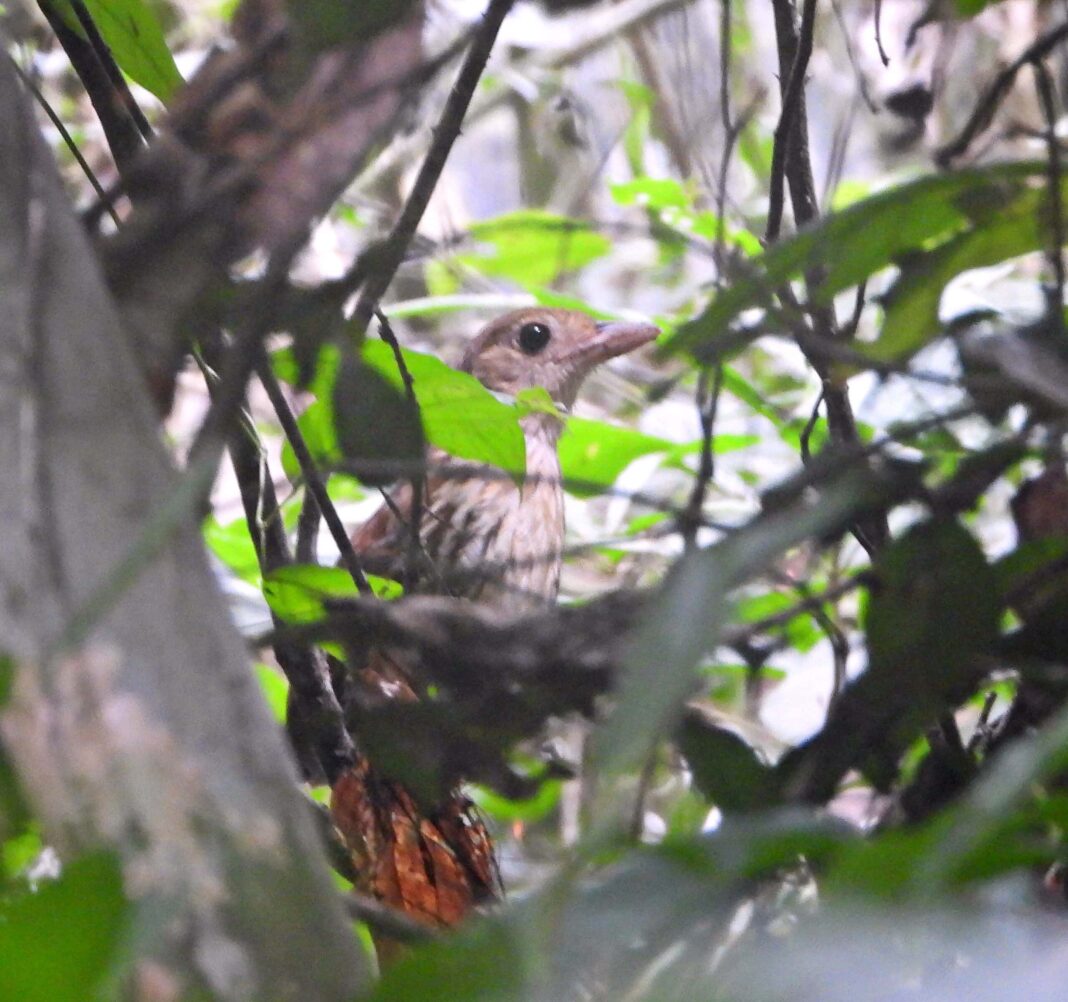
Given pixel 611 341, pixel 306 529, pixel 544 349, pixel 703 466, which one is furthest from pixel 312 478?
pixel 544 349

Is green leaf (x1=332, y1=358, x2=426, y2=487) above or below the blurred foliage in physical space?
above

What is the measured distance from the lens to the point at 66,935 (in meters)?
0.57

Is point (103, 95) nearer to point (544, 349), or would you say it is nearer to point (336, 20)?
point (336, 20)

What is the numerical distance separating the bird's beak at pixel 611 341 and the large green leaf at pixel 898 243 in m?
1.79

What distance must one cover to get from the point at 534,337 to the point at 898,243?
7.57 ft

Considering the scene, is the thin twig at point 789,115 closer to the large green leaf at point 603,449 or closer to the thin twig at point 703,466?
the thin twig at point 703,466

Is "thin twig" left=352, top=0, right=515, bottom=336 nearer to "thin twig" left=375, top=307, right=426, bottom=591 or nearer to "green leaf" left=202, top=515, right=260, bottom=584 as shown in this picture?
"thin twig" left=375, top=307, right=426, bottom=591

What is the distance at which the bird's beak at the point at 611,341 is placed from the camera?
2.82m

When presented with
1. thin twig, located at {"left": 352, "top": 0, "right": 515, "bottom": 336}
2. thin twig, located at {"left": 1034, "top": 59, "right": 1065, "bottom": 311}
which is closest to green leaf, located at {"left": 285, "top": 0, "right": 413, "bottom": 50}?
thin twig, located at {"left": 352, "top": 0, "right": 515, "bottom": 336}

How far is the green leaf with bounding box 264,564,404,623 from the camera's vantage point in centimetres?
116

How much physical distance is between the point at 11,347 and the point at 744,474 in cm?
205

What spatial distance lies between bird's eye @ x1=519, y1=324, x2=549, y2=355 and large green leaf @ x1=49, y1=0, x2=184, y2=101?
77.3 inches

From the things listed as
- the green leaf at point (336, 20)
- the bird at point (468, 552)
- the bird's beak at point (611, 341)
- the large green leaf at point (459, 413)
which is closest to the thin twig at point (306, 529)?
the bird at point (468, 552)

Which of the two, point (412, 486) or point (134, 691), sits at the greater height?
point (412, 486)
